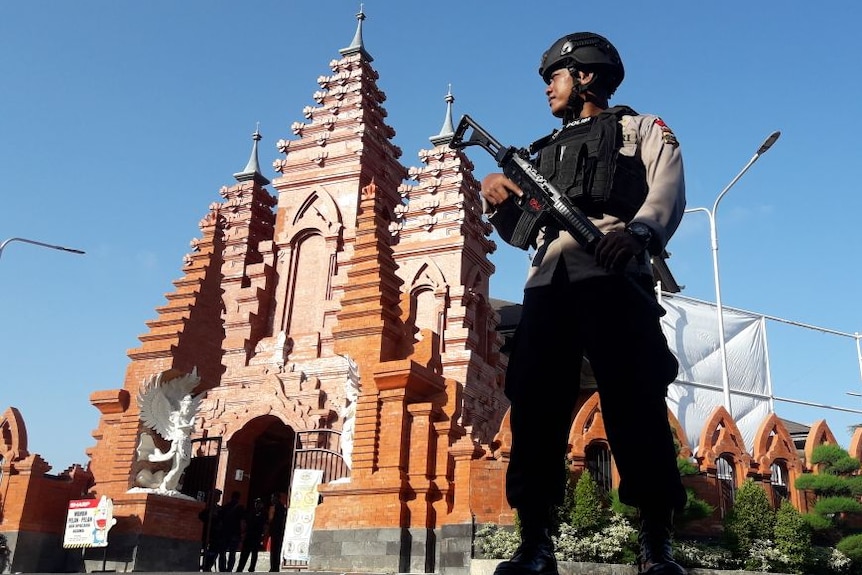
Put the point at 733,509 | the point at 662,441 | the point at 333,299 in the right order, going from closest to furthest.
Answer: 1. the point at 662,441
2. the point at 733,509
3. the point at 333,299

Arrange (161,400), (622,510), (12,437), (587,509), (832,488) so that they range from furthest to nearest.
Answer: (12,437) < (161,400) < (832,488) < (622,510) < (587,509)

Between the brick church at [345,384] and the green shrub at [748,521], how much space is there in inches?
29.3

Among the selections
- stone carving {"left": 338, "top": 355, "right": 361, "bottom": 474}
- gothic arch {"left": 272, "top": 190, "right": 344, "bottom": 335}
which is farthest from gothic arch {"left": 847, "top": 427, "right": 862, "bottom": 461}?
gothic arch {"left": 272, "top": 190, "right": 344, "bottom": 335}

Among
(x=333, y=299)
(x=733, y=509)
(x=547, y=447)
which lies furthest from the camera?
(x=333, y=299)

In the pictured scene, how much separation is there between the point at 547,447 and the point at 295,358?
21044 millimetres

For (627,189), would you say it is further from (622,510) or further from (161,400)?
(161,400)

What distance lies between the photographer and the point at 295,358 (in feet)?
77.1

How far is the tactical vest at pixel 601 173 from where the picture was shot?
3.09 meters

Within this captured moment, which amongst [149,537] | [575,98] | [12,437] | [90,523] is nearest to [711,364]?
[149,537]

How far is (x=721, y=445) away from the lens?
43.0 ft

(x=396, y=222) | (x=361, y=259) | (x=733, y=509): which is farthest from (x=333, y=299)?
(x=733, y=509)

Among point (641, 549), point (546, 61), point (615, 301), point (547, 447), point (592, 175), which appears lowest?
point (641, 549)

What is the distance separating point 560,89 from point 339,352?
11247mm

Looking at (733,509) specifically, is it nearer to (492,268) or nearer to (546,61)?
(546,61)
